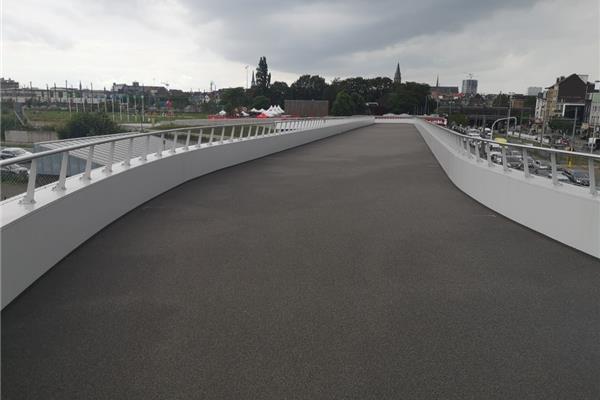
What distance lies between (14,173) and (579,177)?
7986mm

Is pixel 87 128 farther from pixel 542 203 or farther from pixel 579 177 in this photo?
pixel 579 177

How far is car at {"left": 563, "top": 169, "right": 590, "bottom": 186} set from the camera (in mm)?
7673

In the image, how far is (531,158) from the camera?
31.0ft

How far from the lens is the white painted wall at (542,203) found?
23.7 feet

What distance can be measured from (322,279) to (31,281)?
Answer: 3333mm

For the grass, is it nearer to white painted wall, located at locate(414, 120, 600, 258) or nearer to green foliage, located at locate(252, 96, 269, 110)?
white painted wall, located at locate(414, 120, 600, 258)

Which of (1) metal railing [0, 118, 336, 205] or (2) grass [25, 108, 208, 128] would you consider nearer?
(1) metal railing [0, 118, 336, 205]

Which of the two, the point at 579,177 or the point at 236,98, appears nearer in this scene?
the point at 579,177

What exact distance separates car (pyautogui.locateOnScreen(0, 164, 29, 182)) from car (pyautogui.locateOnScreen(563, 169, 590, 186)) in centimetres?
780

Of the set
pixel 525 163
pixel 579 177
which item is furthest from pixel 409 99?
pixel 579 177

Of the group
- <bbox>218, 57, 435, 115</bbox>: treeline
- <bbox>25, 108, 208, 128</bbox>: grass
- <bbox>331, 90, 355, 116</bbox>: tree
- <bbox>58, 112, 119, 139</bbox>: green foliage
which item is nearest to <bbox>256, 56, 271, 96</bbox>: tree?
<bbox>218, 57, 435, 115</bbox>: treeline

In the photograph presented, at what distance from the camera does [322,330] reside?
4.50 meters

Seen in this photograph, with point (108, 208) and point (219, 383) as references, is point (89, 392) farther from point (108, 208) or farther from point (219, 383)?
point (108, 208)

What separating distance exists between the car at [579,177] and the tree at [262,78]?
568ft
